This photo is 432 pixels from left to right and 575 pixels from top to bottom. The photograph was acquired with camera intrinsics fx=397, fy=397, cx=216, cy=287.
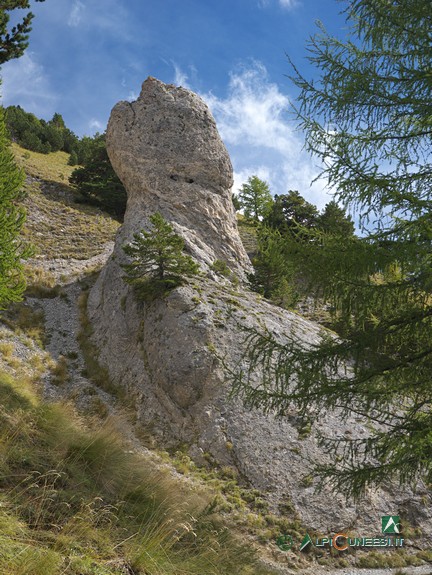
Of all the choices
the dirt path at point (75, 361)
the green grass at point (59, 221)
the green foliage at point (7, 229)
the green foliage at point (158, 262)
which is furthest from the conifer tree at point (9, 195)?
the green grass at point (59, 221)

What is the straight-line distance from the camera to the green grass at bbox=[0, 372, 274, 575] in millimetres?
4133

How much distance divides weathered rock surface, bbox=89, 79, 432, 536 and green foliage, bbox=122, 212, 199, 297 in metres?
0.69

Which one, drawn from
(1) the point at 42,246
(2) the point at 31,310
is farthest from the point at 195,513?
(1) the point at 42,246

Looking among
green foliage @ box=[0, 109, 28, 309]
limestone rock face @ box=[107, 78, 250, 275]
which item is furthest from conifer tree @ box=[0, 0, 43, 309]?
limestone rock face @ box=[107, 78, 250, 275]

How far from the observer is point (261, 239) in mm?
6926

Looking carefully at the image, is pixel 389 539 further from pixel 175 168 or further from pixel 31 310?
pixel 175 168

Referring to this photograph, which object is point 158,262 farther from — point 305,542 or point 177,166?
point 305,542

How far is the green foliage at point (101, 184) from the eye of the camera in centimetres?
3516

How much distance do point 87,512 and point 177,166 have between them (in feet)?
75.9

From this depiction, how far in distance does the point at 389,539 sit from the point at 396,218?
9.48m

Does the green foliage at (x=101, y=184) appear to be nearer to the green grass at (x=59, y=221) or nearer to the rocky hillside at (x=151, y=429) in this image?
the green grass at (x=59, y=221)

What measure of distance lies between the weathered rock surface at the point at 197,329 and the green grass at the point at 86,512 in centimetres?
317

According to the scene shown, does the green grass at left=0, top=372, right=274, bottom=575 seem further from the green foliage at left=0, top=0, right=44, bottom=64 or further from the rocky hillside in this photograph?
the green foliage at left=0, top=0, right=44, bottom=64

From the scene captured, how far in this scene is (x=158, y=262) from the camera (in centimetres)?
1748
